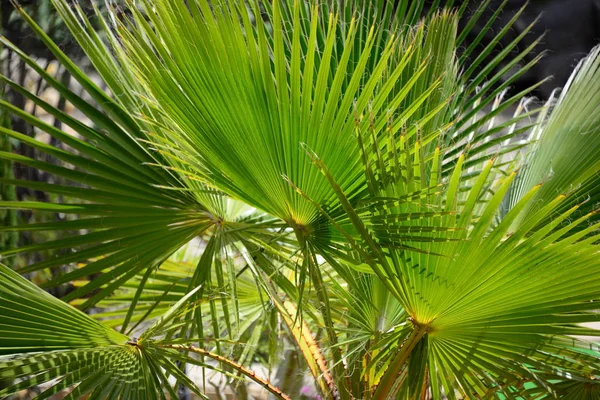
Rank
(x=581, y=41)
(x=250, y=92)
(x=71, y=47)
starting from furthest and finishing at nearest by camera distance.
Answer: (x=581, y=41) → (x=71, y=47) → (x=250, y=92)

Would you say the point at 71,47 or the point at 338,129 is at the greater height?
the point at 71,47

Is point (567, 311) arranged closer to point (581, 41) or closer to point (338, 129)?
point (338, 129)

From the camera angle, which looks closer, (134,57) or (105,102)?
(134,57)

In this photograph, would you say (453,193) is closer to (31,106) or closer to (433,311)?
(433,311)

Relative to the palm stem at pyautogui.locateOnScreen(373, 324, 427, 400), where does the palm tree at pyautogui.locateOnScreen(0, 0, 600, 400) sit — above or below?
above

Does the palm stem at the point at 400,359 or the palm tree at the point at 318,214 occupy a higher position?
the palm tree at the point at 318,214

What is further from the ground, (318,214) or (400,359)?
(318,214)

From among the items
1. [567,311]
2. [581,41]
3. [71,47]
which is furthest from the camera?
[581,41]

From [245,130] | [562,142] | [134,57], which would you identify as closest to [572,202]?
[562,142]

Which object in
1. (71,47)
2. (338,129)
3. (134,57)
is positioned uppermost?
(71,47)
